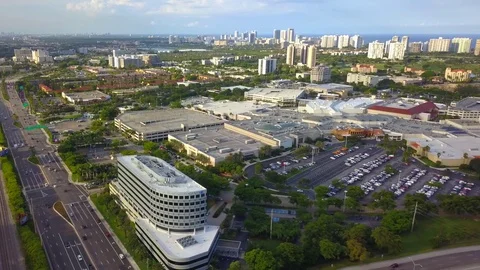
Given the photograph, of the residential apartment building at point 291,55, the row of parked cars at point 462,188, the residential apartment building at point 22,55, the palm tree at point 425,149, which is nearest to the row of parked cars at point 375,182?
the row of parked cars at point 462,188

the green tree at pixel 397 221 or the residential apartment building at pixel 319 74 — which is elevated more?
the residential apartment building at pixel 319 74

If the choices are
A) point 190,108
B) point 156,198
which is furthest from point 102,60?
point 156,198

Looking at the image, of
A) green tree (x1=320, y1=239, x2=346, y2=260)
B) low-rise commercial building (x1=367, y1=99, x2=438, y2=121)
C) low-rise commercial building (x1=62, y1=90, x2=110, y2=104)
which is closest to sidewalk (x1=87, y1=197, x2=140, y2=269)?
green tree (x1=320, y1=239, x2=346, y2=260)

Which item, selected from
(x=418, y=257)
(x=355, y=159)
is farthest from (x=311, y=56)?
(x=418, y=257)

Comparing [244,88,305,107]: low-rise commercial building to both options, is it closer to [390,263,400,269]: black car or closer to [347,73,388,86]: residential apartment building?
[347,73,388,86]: residential apartment building

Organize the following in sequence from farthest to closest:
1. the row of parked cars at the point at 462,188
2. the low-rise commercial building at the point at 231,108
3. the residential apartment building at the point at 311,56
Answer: the residential apartment building at the point at 311,56 < the low-rise commercial building at the point at 231,108 < the row of parked cars at the point at 462,188

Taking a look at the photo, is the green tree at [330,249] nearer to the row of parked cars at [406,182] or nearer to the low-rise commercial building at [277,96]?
the row of parked cars at [406,182]

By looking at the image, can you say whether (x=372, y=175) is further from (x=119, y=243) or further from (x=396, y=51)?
(x=396, y=51)
